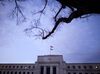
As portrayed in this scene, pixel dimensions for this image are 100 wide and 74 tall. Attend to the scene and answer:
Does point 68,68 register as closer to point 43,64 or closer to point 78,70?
point 78,70

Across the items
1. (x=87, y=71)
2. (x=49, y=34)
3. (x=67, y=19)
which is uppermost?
(x=67, y=19)

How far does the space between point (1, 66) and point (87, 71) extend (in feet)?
116

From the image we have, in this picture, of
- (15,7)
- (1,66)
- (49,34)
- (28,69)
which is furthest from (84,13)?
(1,66)

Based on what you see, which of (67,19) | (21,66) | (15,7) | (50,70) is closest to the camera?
(67,19)

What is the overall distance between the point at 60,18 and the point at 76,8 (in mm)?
869

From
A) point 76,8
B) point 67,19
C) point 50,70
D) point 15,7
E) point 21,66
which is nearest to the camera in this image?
point 76,8

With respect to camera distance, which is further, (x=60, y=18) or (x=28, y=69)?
(x=28, y=69)

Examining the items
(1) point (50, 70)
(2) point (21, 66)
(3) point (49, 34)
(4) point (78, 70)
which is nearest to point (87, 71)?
(4) point (78, 70)

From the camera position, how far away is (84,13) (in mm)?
5129

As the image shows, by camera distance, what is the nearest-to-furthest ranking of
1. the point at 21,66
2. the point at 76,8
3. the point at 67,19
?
the point at 76,8 < the point at 67,19 < the point at 21,66

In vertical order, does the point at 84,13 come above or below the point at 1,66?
above

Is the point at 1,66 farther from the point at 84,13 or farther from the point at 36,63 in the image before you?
the point at 84,13

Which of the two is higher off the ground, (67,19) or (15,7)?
(15,7)

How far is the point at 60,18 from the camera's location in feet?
19.0
